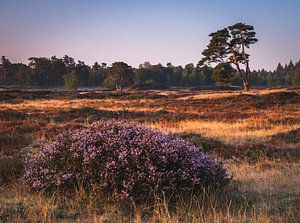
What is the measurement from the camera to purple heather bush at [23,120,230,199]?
558cm

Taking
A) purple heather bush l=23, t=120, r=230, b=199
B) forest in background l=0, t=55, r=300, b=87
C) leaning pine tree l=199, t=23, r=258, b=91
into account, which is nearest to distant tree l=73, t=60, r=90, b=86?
forest in background l=0, t=55, r=300, b=87

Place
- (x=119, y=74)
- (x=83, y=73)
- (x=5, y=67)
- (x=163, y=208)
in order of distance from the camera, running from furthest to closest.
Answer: (x=83, y=73) → (x=5, y=67) → (x=119, y=74) → (x=163, y=208)

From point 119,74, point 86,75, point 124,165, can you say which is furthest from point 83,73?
point 124,165

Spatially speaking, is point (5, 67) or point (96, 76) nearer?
point (5, 67)

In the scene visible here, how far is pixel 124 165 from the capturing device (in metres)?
5.68

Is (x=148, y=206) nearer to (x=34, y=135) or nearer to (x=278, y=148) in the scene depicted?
(x=278, y=148)

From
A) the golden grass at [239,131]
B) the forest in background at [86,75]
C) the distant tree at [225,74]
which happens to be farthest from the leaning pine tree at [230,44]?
the forest in background at [86,75]

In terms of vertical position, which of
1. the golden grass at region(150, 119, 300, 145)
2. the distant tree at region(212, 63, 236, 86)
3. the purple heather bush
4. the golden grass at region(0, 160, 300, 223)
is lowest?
the golden grass at region(150, 119, 300, 145)

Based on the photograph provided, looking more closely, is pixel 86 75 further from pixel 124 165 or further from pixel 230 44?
pixel 124 165

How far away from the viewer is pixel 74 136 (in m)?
6.50

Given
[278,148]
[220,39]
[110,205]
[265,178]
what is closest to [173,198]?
[110,205]

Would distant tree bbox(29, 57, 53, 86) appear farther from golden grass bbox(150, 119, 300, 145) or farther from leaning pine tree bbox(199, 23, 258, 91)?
golden grass bbox(150, 119, 300, 145)

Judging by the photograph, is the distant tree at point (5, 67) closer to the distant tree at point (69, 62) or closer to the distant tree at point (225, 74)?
the distant tree at point (69, 62)

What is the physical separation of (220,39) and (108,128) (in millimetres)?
49675
